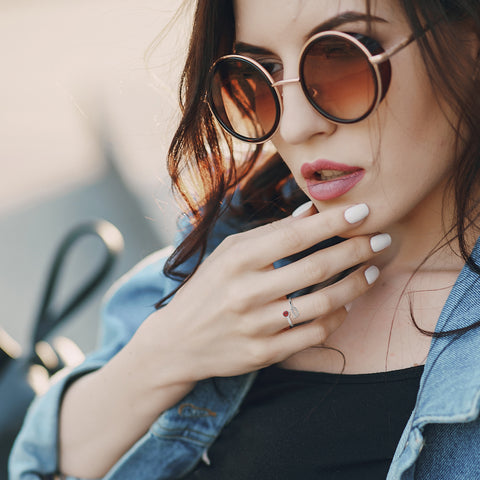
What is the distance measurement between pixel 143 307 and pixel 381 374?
0.75 meters

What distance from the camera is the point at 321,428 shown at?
1236 mm

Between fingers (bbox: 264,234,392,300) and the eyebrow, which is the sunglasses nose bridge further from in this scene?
fingers (bbox: 264,234,392,300)

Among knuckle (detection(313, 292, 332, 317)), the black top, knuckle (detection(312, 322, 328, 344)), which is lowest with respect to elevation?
the black top

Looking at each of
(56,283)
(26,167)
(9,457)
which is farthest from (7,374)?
(26,167)

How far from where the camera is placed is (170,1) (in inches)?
58.1

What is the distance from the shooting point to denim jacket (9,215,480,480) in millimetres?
1058

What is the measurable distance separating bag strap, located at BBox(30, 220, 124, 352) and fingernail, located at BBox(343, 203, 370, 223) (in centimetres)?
113

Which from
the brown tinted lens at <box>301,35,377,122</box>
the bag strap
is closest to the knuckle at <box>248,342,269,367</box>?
the brown tinted lens at <box>301,35,377,122</box>

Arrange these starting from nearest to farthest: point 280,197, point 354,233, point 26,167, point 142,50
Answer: point 354,233 < point 142,50 < point 280,197 < point 26,167

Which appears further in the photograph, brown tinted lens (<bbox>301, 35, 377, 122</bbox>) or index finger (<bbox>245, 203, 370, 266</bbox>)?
index finger (<bbox>245, 203, 370, 266</bbox>)

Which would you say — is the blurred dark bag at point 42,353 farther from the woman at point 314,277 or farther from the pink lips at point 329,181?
the pink lips at point 329,181

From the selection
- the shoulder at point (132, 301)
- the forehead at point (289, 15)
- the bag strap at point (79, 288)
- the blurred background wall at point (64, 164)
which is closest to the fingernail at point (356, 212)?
the forehead at point (289, 15)

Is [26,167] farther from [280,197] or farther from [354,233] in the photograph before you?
[354,233]

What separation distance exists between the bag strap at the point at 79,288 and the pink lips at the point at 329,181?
1.07 metres
